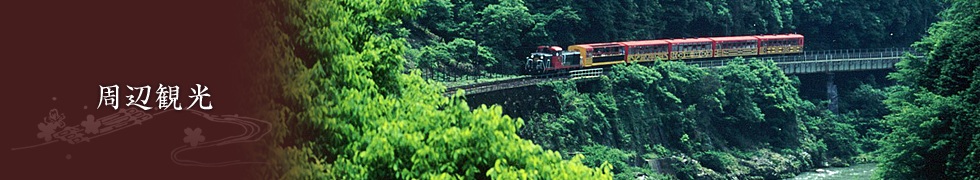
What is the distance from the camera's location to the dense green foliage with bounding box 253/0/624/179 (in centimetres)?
1223

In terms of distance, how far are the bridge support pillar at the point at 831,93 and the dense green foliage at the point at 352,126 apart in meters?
48.4

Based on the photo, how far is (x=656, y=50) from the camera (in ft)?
166

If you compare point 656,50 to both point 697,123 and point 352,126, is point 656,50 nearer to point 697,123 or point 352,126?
point 697,123

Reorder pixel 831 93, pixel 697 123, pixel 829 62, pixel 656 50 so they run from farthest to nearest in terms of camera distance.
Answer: pixel 831 93 < pixel 829 62 < pixel 656 50 < pixel 697 123

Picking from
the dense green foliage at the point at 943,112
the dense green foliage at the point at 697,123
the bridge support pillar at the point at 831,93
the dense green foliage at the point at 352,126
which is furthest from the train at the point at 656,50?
the dense green foliage at the point at 352,126

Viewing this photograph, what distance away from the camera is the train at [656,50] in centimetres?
4594

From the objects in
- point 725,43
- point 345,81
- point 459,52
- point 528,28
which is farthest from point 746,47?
point 345,81

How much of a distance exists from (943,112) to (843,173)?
24.3 metres

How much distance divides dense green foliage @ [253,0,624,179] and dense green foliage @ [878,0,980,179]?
14396 mm

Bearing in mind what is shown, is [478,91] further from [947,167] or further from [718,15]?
[718,15]

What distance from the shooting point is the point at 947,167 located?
25.6 metres

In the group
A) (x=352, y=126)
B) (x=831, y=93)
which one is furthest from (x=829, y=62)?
(x=352, y=126)

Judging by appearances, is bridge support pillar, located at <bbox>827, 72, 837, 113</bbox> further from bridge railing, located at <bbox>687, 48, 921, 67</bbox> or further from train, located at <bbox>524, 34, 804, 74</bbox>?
train, located at <bbox>524, 34, 804, 74</bbox>

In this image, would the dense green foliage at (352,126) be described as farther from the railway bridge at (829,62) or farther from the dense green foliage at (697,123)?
the railway bridge at (829,62)
